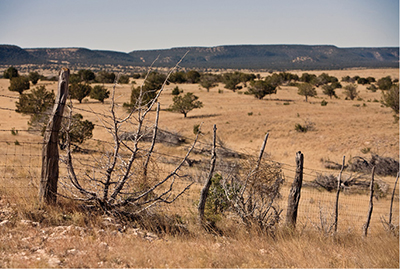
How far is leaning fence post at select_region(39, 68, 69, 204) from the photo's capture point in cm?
546

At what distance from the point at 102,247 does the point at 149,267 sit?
0.72 m

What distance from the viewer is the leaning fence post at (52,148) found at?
5.46 m

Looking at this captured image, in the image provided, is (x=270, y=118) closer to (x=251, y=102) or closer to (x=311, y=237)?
(x=251, y=102)

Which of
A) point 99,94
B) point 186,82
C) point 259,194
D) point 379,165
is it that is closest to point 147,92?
point 259,194

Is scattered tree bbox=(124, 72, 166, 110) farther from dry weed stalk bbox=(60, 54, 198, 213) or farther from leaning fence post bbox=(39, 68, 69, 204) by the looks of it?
leaning fence post bbox=(39, 68, 69, 204)

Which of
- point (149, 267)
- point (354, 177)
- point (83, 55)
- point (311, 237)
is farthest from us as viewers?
point (83, 55)

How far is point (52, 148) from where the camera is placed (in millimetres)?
5496

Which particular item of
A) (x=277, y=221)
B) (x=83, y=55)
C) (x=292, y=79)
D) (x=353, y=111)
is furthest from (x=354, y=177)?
(x=83, y=55)

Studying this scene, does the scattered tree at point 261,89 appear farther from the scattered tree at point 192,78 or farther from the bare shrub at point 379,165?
the scattered tree at point 192,78

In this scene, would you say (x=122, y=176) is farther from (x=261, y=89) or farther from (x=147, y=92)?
(x=261, y=89)

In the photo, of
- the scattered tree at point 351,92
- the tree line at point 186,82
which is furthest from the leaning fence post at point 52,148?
the scattered tree at point 351,92

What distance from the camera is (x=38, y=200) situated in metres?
5.62

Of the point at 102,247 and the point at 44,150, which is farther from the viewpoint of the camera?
the point at 44,150

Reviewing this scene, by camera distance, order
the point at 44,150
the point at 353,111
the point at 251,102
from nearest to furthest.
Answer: the point at 44,150 → the point at 353,111 → the point at 251,102
